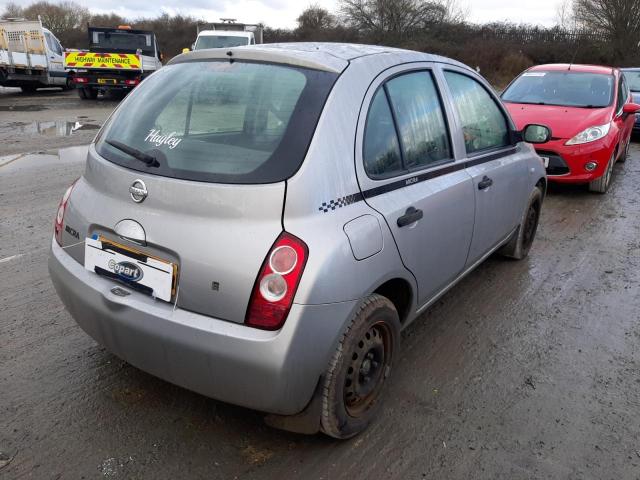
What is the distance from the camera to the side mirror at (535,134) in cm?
425

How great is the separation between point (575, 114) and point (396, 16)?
4558 centimetres

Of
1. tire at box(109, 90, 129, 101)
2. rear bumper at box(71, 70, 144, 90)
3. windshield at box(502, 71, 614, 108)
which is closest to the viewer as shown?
windshield at box(502, 71, 614, 108)

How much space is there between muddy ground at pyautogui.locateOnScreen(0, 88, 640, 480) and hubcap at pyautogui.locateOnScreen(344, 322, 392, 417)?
0.17 metres

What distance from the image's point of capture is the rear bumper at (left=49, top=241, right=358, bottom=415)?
2023mm

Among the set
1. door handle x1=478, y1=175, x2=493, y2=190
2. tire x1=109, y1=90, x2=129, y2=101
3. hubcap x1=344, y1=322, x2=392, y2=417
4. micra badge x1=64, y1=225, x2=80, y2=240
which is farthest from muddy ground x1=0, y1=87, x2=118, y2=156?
hubcap x1=344, y1=322, x2=392, y2=417

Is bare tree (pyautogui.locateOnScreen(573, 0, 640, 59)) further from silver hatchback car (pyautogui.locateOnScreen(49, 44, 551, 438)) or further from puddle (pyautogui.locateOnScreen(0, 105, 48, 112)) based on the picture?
silver hatchback car (pyautogui.locateOnScreen(49, 44, 551, 438))

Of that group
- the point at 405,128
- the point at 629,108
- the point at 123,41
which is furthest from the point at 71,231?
the point at 123,41

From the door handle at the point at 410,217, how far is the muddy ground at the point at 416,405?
0.98 m

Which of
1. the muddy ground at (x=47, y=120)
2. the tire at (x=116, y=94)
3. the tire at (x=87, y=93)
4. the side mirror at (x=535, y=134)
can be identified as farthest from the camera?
the tire at (x=116, y=94)

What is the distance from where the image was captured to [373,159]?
98.4 inches

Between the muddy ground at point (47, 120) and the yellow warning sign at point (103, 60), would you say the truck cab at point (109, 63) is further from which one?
the muddy ground at point (47, 120)

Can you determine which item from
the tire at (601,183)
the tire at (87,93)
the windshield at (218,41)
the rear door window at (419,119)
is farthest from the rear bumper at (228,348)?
the tire at (87,93)

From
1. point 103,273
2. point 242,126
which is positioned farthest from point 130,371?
point 242,126

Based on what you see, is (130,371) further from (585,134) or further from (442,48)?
(442,48)
